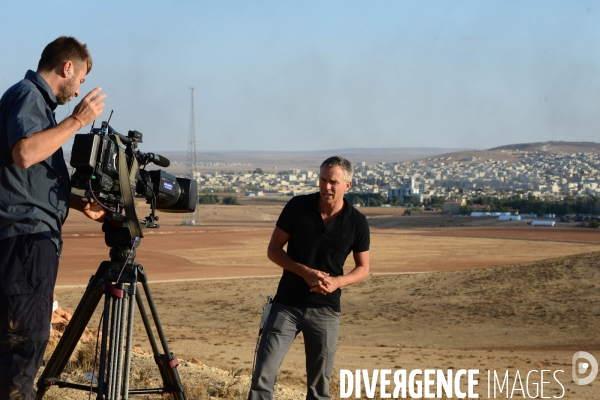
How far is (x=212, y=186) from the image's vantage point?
545ft

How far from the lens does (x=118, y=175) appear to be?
3924mm

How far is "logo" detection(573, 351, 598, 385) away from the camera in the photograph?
9977 millimetres

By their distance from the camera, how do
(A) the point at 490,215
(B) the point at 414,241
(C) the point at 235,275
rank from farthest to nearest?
(A) the point at 490,215
(B) the point at 414,241
(C) the point at 235,275

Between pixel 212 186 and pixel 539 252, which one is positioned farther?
pixel 212 186

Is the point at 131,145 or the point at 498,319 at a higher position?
the point at 131,145

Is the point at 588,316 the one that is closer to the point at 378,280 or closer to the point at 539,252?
the point at 378,280

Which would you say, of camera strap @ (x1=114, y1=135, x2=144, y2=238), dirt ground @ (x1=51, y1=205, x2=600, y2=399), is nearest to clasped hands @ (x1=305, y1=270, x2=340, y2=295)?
camera strap @ (x1=114, y1=135, x2=144, y2=238)

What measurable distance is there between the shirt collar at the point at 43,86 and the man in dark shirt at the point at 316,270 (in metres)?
1.61

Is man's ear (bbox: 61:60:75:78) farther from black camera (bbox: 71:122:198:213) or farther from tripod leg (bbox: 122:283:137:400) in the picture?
tripod leg (bbox: 122:283:137:400)

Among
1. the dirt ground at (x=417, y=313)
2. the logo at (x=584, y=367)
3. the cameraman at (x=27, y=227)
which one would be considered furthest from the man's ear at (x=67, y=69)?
the logo at (x=584, y=367)

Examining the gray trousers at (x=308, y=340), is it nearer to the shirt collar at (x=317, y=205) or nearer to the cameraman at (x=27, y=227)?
the shirt collar at (x=317, y=205)

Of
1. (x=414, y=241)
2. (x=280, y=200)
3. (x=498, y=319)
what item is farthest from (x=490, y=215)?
(x=498, y=319)

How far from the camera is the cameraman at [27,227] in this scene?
11.9ft

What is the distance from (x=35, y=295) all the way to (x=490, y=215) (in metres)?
75.3
